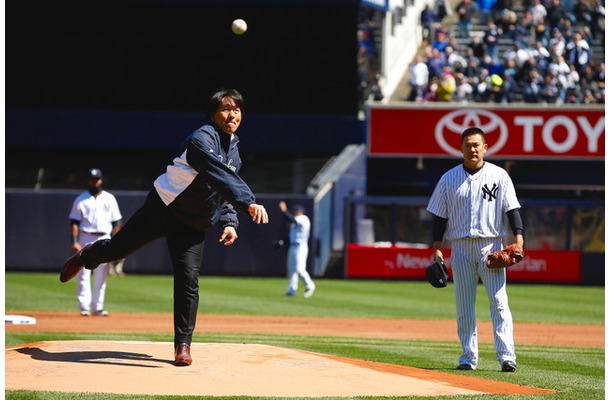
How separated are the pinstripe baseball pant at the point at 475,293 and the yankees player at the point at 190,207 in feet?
5.81

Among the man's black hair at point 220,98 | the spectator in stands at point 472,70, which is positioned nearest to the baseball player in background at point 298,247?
the man's black hair at point 220,98

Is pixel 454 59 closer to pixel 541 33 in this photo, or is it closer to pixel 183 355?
pixel 541 33

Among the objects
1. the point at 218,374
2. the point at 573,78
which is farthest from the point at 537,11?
the point at 218,374

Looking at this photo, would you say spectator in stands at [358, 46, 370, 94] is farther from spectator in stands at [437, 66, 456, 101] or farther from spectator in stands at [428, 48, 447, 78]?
spectator in stands at [437, 66, 456, 101]

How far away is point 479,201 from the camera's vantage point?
23.3 feet

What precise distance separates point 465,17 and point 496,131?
577 centimetres

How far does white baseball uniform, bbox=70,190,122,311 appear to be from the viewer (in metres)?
12.4

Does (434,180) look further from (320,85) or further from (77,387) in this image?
(77,387)

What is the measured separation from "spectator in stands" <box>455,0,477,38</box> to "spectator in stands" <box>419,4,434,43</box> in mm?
879

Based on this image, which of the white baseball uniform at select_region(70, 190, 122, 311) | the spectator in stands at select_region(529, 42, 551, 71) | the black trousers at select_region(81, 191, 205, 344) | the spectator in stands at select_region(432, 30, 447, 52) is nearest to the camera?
the black trousers at select_region(81, 191, 205, 344)

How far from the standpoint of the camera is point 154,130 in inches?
1047

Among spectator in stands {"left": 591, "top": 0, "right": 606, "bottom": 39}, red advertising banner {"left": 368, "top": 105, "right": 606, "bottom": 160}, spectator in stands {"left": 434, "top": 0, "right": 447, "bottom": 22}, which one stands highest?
spectator in stands {"left": 434, "top": 0, "right": 447, "bottom": 22}

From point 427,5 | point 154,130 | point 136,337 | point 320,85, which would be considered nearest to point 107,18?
point 154,130

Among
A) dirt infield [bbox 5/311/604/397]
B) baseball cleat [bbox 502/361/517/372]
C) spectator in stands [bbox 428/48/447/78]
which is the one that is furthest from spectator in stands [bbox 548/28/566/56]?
dirt infield [bbox 5/311/604/397]
